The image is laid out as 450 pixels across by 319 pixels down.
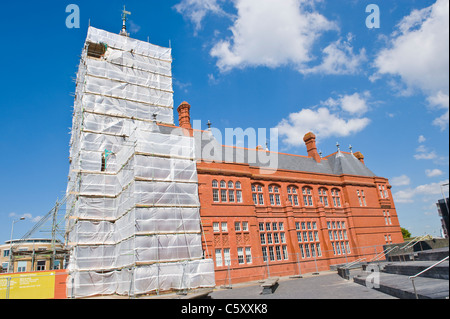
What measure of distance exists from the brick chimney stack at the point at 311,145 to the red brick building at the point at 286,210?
0.15 m

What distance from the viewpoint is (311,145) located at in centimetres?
4522

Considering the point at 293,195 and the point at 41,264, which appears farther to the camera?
the point at 41,264

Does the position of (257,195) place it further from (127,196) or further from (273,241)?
(127,196)

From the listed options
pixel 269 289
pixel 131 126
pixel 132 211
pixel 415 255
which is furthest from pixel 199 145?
pixel 415 255

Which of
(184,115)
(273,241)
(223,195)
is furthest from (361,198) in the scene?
(184,115)

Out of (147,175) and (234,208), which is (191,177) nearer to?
(147,175)

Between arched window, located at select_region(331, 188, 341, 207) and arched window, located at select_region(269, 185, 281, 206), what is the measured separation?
917cm

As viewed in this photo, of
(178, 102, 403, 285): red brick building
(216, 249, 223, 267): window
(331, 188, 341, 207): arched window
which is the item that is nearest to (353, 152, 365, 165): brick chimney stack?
(178, 102, 403, 285): red brick building

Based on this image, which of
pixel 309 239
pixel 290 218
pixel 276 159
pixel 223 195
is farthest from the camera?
pixel 276 159

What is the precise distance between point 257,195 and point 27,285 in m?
21.2

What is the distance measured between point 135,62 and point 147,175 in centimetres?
1537

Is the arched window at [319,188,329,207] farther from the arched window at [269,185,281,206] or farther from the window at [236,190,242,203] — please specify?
the window at [236,190,242,203]

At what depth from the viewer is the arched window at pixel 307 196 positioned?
37.5 m

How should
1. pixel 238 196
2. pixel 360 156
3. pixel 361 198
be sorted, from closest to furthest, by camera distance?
pixel 238 196
pixel 361 198
pixel 360 156
